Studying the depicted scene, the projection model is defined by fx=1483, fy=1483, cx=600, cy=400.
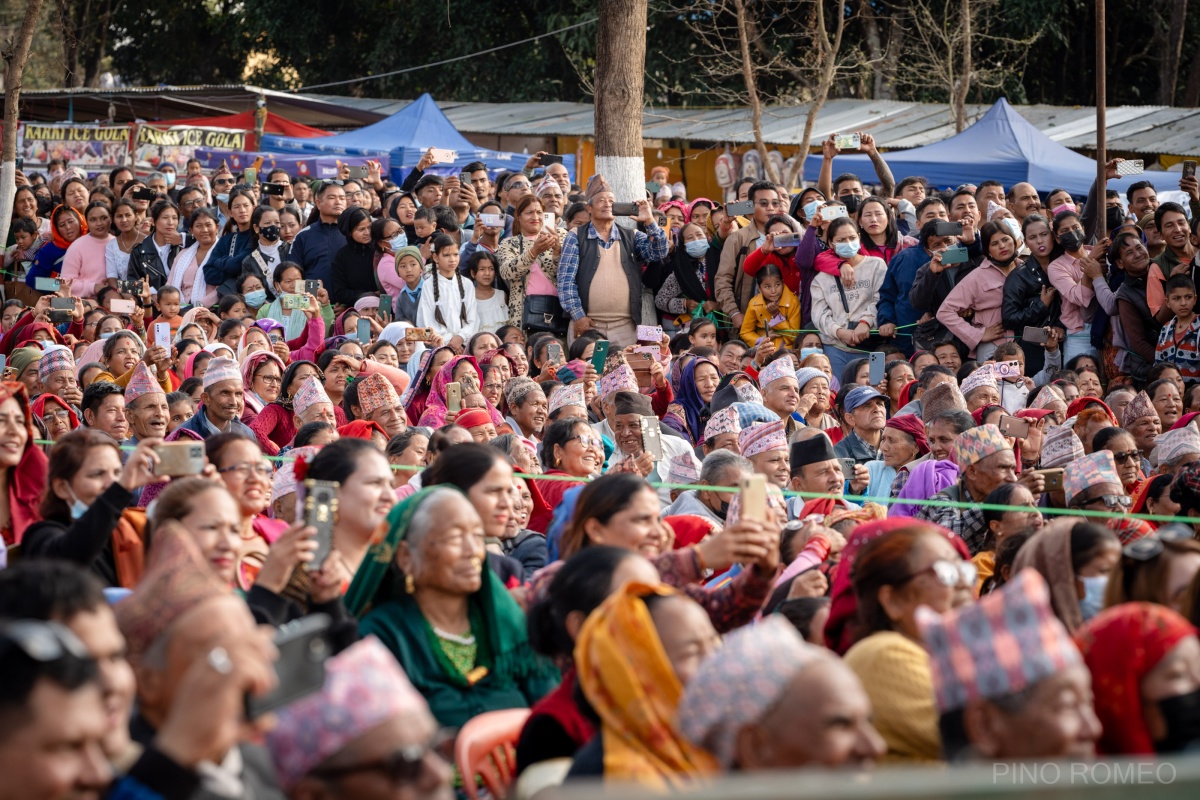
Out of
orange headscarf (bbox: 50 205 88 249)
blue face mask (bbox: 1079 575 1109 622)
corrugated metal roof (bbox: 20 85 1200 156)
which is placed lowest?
blue face mask (bbox: 1079 575 1109 622)

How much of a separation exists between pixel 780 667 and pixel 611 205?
26.3 feet

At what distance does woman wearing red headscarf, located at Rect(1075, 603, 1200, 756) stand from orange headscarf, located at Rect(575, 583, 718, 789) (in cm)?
84

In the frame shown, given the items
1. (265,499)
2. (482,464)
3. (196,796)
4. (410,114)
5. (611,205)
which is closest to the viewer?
(196,796)

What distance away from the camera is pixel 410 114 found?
872 inches

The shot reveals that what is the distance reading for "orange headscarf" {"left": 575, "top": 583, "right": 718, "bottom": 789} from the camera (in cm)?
304

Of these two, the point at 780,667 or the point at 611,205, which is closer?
the point at 780,667

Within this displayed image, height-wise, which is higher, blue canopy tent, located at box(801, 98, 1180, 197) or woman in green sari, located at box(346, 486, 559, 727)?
blue canopy tent, located at box(801, 98, 1180, 197)

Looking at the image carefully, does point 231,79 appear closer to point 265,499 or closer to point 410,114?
point 410,114

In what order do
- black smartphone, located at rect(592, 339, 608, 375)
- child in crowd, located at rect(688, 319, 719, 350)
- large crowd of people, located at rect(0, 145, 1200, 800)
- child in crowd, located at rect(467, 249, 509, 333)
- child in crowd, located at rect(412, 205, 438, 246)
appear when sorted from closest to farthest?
large crowd of people, located at rect(0, 145, 1200, 800) < black smartphone, located at rect(592, 339, 608, 375) < child in crowd, located at rect(688, 319, 719, 350) < child in crowd, located at rect(467, 249, 509, 333) < child in crowd, located at rect(412, 205, 438, 246)

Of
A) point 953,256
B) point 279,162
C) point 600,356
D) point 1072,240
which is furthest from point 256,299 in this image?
point 279,162

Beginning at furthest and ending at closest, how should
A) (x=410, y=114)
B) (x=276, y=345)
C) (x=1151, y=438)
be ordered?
(x=410, y=114)
(x=276, y=345)
(x=1151, y=438)

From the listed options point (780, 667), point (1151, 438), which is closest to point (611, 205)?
point (1151, 438)

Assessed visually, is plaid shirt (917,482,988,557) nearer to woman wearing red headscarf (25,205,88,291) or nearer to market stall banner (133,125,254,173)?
woman wearing red headscarf (25,205,88,291)

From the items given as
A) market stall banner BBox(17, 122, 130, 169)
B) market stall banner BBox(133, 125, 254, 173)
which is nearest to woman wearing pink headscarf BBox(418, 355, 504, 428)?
market stall banner BBox(133, 125, 254, 173)
